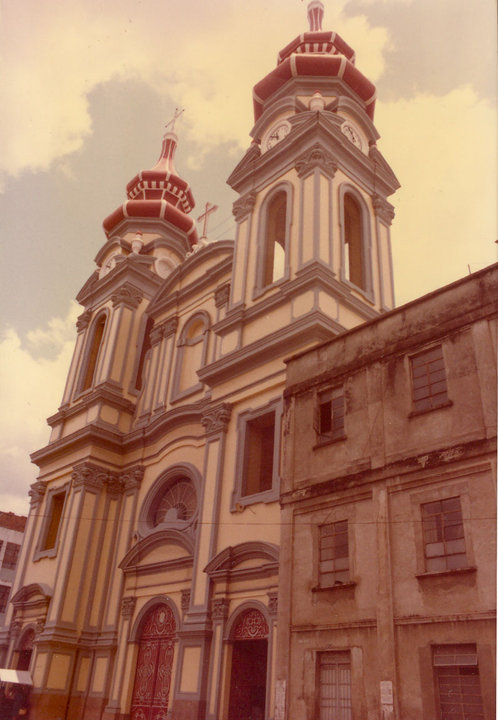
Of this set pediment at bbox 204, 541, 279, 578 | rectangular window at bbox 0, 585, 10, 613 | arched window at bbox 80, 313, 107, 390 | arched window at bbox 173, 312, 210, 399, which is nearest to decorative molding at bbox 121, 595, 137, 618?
pediment at bbox 204, 541, 279, 578

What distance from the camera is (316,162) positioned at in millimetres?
20484

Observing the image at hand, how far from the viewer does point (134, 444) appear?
23.3m

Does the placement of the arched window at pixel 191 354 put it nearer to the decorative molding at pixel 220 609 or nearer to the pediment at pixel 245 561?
the pediment at pixel 245 561

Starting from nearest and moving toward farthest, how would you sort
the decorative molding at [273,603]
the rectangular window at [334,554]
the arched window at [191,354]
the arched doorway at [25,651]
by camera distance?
the rectangular window at [334,554], the decorative molding at [273,603], the arched doorway at [25,651], the arched window at [191,354]

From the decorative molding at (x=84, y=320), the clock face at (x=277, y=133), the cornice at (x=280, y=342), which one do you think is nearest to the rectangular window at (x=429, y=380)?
the cornice at (x=280, y=342)

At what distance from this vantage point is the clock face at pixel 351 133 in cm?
2319

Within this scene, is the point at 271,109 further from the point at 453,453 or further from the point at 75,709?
the point at 75,709

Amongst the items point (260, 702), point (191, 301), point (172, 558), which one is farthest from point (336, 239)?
point (260, 702)

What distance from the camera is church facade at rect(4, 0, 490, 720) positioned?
15812mm

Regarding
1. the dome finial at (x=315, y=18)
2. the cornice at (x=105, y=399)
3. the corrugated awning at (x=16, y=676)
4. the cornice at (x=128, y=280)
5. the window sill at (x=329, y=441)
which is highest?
the dome finial at (x=315, y=18)

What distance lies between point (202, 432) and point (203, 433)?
192mm

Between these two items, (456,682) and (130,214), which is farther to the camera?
(130,214)

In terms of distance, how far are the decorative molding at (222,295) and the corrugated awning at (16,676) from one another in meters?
12.8

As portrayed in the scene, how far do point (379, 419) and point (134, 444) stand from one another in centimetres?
1294
